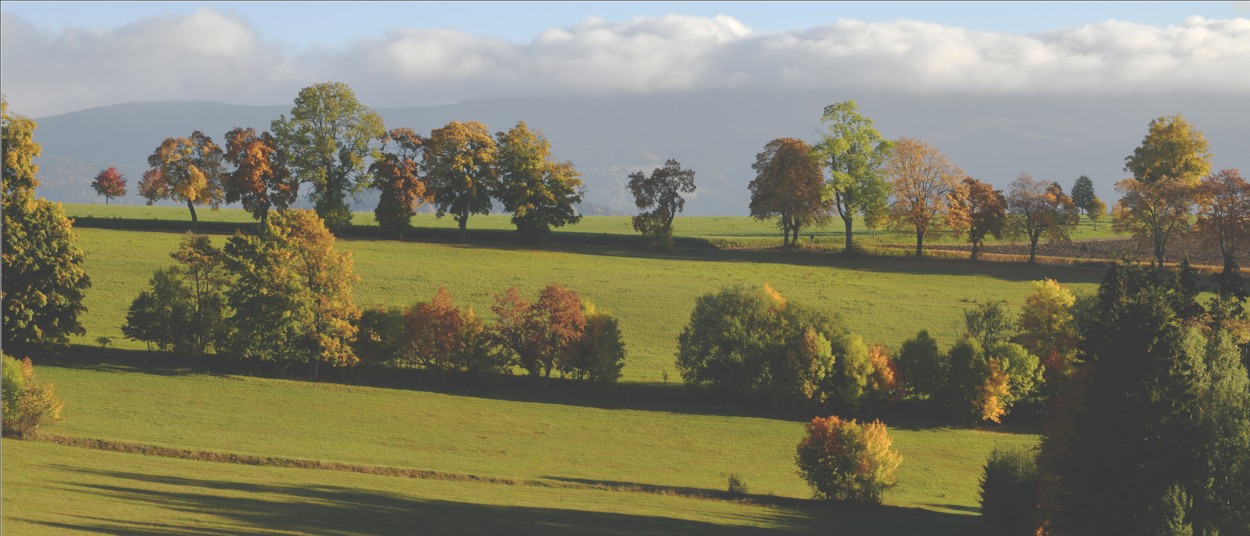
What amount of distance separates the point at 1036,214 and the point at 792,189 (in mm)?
23114

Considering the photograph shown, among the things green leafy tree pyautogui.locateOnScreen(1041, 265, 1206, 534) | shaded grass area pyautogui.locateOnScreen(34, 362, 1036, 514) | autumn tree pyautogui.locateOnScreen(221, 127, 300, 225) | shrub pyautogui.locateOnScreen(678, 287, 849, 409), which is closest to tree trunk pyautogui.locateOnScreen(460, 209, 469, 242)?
autumn tree pyautogui.locateOnScreen(221, 127, 300, 225)

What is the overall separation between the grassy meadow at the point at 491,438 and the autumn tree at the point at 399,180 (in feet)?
23.3

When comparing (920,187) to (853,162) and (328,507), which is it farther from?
(328,507)

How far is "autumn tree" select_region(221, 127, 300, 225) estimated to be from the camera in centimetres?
10894

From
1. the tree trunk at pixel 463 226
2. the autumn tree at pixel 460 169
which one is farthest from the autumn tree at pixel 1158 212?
the tree trunk at pixel 463 226

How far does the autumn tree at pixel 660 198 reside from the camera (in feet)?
380

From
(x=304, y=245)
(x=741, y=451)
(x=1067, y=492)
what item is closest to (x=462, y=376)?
(x=304, y=245)

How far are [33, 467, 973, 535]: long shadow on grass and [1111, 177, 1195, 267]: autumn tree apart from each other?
67.4m

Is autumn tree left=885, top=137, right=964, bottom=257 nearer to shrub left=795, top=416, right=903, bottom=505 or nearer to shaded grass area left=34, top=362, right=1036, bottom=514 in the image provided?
shaded grass area left=34, top=362, right=1036, bottom=514

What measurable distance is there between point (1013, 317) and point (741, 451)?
97.7 feet

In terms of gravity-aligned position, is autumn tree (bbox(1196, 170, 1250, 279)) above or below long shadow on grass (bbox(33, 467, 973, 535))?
above

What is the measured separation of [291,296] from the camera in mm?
74062

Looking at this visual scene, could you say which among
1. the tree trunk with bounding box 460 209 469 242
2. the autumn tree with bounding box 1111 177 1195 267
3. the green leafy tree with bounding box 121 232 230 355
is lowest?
the green leafy tree with bounding box 121 232 230 355

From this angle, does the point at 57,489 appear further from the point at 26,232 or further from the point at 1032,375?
the point at 1032,375
